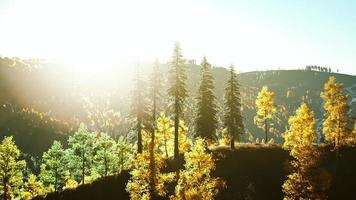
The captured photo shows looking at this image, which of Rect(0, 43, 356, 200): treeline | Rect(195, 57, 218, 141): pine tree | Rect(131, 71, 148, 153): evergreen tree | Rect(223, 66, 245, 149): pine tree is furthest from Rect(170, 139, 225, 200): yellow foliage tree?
Rect(195, 57, 218, 141): pine tree

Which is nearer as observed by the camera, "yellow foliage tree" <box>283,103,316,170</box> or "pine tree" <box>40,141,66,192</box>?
"yellow foliage tree" <box>283,103,316,170</box>

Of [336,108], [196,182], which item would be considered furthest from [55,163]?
[336,108]

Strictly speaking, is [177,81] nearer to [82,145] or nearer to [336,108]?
[82,145]

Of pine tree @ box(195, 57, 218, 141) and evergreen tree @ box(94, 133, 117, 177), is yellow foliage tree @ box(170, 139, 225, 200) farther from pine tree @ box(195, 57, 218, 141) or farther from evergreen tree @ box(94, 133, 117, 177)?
evergreen tree @ box(94, 133, 117, 177)

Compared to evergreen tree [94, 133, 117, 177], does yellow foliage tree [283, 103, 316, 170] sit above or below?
above

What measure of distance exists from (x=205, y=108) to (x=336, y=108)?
21382 mm

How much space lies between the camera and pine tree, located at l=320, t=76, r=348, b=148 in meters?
51.8

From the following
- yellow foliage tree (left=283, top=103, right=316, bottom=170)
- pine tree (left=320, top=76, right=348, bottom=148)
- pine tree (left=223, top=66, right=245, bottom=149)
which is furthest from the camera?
pine tree (left=223, top=66, right=245, bottom=149)

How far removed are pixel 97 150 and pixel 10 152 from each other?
19.4m

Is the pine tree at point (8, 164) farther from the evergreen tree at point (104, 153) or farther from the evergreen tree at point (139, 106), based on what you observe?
the evergreen tree at point (139, 106)

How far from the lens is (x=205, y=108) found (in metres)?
65.1

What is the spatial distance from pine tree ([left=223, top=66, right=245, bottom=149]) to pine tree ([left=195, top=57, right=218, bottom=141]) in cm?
244

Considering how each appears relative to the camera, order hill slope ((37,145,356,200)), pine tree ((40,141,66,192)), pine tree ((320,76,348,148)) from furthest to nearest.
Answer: pine tree ((40,141,66,192))
hill slope ((37,145,356,200))
pine tree ((320,76,348,148))

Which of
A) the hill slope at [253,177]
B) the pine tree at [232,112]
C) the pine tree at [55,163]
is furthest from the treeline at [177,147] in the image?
the hill slope at [253,177]
